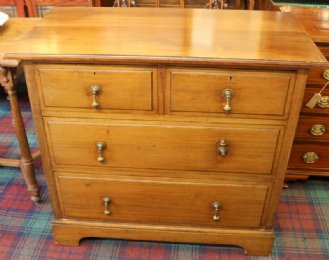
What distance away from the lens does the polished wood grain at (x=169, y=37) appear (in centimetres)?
133

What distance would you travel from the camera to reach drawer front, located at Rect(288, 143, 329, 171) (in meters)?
2.11

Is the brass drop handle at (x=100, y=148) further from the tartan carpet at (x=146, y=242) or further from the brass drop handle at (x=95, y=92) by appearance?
the tartan carpet at (x=146, y=242)

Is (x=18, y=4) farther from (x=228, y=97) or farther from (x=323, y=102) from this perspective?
(x=323, y=102)

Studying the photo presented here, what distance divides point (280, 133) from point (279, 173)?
0.20 metres

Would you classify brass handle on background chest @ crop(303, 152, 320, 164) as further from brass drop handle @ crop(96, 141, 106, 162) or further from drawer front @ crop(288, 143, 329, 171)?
brass drop handle @ crop(96, 141, 106, 162)

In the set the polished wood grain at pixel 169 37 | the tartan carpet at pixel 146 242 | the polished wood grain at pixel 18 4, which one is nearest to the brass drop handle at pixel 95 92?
the polished wood grain at pixel 169 37

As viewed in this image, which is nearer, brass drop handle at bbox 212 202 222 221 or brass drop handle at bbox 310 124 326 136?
brass drop handle at bbox 212 202 222 221

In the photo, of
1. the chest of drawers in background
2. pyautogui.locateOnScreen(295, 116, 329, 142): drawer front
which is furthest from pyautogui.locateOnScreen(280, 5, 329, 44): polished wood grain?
pyautogui.locateOnScreen(295, 116, 329, 142): drawer front

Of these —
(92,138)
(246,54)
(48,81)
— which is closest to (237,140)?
(246,54)

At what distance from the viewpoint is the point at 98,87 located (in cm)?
142

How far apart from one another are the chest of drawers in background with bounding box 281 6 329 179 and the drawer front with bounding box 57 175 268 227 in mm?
592

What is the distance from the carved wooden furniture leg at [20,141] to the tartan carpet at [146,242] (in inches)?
4.6

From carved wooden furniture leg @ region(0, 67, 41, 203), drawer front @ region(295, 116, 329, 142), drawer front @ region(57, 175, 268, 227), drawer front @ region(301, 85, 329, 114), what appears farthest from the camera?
drawer front @ region(295, 116, 329, 142)

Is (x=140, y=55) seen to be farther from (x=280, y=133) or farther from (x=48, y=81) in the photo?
(x=280, y=133)
